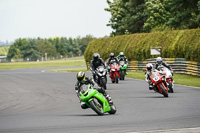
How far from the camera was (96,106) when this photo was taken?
40.1 feet

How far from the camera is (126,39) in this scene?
161 ft

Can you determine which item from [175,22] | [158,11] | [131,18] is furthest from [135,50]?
[131,18]

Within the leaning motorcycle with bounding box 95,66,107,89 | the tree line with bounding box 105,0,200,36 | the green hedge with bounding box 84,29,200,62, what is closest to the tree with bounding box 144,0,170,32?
the tree line with bounding box 105,0,200,36

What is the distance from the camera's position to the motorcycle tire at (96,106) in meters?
12.1

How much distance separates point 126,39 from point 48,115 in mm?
36458

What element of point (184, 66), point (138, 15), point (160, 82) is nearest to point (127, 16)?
point (138, 15)

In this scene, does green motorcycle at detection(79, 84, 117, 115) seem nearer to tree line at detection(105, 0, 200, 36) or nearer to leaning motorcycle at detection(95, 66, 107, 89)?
leaning motorcycle at detection(95, 66, 107, 89)

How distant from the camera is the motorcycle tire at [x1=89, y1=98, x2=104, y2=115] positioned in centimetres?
1214

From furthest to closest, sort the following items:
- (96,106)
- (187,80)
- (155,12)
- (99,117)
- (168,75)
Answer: (155,12) < (187,80) < (168,75) < (96,106) < (99,117)

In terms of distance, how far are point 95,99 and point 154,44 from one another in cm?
2979

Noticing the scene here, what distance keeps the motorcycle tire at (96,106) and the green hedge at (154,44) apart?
20.1 m

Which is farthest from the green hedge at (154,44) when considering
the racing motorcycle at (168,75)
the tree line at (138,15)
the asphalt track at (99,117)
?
the asphalt track at (99,117)

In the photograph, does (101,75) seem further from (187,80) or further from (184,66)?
(184,66)

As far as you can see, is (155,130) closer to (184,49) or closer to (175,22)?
(184,49)
